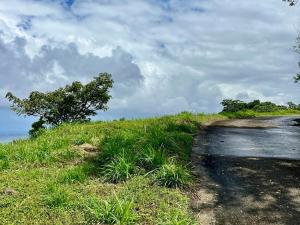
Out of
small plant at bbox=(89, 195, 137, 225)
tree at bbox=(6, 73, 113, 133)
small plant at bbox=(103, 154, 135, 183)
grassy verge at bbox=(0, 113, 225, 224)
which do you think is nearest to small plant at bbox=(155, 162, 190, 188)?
grassy verge at bbox=(0, 113, 225, 224)

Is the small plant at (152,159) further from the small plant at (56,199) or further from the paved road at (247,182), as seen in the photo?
the small plant at (56,199)

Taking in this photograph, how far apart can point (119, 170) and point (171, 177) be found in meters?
1.32

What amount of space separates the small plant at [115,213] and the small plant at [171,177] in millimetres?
2146

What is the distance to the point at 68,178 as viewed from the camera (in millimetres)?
12594

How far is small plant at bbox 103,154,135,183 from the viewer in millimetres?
12844

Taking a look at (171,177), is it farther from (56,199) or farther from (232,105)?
(232,105)

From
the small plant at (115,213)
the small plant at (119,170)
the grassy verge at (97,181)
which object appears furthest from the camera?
Answer: the small plant at (119,170)

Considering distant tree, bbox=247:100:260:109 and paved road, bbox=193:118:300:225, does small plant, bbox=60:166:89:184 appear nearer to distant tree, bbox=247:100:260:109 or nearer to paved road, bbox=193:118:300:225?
paved road, bbox=193:118:300:225

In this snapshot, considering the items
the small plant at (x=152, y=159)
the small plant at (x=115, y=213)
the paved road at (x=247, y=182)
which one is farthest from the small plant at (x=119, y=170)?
the small plant at (x=115, y=213)

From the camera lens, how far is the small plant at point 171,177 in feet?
41.2

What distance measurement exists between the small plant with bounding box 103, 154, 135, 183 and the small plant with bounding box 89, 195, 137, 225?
7.42 feet

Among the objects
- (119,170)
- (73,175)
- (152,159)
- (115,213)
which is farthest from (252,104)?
(115,213)

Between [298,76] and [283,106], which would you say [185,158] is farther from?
[283,106]

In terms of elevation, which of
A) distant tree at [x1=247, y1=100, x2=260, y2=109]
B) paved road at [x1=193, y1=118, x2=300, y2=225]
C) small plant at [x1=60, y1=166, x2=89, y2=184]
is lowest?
paved road at [x1=193, y1=118, x2=300, y2=225]
